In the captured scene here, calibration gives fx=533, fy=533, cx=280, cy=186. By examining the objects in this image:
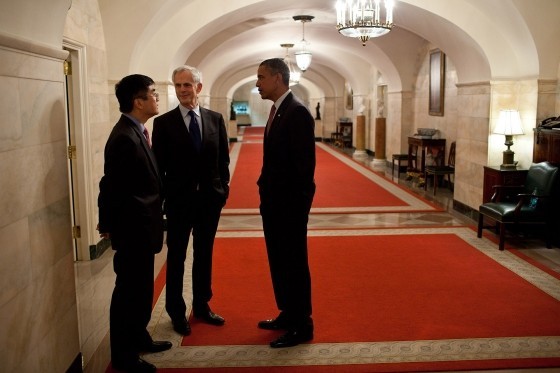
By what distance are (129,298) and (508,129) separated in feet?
19.0

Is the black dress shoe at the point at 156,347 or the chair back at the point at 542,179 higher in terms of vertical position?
the chair back at the point at 542,179

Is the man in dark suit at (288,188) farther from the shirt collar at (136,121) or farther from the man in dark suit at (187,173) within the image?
the shirt collar at (136,121)

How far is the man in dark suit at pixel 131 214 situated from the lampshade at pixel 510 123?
5465 millimetres

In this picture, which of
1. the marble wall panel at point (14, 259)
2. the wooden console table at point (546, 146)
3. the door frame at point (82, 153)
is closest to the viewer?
the marble wall panel at point (14, 259)

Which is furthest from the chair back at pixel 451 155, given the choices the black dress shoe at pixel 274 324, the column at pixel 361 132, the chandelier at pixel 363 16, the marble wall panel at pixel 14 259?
the marble wall panel at pixel 14 259

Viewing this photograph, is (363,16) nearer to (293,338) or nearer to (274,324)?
(274,324)

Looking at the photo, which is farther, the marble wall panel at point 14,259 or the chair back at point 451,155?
the chair back at point 451,155

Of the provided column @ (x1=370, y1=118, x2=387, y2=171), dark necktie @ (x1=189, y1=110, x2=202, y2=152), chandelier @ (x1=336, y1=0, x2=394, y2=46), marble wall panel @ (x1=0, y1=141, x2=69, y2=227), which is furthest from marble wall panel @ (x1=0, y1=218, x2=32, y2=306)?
column @ (x1=370, y1=118, x2=387, y2=171)

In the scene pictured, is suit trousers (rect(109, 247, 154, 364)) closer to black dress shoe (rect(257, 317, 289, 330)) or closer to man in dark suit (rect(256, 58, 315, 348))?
man in dark suit (rect(256, 58, 315, 348))

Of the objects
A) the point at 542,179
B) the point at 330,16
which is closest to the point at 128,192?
the point at 542,179

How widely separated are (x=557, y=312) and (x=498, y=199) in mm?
3068

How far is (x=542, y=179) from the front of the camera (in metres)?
6.41

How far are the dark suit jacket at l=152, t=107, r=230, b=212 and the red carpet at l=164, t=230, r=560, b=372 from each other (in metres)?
1.03

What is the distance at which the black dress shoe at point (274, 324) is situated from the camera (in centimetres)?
390
